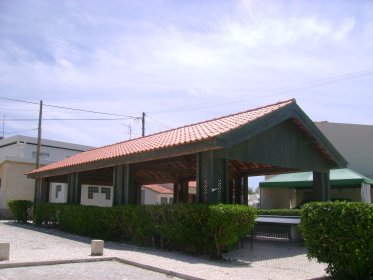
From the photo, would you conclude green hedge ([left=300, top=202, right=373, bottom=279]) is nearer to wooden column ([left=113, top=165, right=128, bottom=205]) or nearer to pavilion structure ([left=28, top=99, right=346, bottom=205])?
pavilion structure ([left=28, top=99, right=346, bottom=205])

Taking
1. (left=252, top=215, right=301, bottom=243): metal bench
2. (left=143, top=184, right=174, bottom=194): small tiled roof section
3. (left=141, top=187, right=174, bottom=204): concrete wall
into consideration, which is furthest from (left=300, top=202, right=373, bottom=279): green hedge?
(left=141, top=187, right=174, bottom=204): concrete wall

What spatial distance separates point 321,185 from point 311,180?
20.6 ft

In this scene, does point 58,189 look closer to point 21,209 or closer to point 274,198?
point 21,209

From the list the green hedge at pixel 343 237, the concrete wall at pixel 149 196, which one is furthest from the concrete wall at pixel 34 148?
the green hedge at pixel 343 237

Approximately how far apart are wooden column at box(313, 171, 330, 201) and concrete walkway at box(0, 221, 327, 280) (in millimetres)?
3378

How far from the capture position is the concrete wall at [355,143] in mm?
25422

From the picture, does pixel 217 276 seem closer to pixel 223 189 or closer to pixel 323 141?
pixel 223 189

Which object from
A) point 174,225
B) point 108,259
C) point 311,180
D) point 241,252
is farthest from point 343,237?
point 311,180

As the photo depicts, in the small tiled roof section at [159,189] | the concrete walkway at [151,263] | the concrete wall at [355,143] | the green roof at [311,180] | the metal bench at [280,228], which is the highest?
the concrete wall at [355,143]

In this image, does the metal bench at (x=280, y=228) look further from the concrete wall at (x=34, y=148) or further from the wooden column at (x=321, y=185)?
the concrete wall at (x=34, y=148)

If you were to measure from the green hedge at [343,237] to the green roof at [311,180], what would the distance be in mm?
13745

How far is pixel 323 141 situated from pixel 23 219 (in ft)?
54.6

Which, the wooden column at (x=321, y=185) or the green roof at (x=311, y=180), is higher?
the green roof at (x=311, y=180)

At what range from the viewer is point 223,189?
11.4 meters
